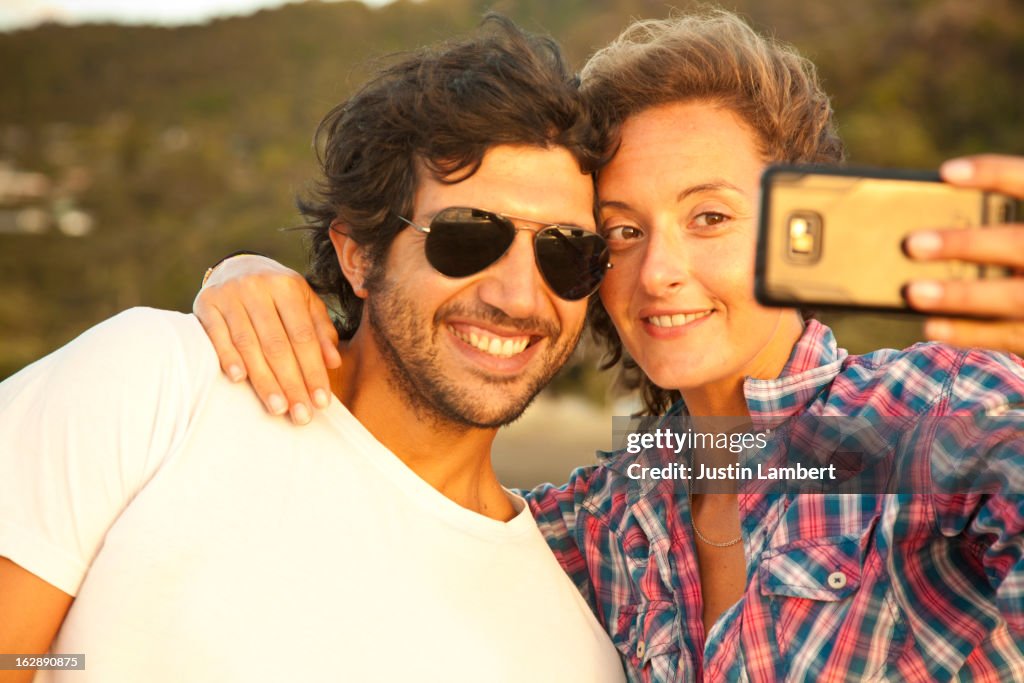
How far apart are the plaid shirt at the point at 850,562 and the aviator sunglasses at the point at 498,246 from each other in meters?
0.54

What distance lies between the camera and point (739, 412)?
2840mm

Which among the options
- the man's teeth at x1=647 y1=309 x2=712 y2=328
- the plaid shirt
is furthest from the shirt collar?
the man's teeth at x1=647 y1=309 x2=712 y2=328

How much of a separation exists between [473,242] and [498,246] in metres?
0.07

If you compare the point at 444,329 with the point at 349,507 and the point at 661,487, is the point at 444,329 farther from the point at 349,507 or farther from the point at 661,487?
the point at 661,487

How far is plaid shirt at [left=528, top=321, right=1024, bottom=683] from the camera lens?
1.99m

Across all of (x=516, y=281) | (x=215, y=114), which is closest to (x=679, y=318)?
(x=516, y=281)

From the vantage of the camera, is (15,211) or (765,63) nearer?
(765,63)

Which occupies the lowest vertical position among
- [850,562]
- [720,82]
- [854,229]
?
[850,562]

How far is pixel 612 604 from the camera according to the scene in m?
Answer: 2.77

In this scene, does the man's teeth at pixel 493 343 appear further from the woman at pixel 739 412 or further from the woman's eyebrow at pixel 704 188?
the woman's eyebrow at pixel 704 188

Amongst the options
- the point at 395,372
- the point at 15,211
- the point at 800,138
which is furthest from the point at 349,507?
the point at 15,211

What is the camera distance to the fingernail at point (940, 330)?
1.45 metres

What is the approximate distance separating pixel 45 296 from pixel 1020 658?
42.4 meters

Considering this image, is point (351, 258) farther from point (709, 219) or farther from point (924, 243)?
point (924, 243)
